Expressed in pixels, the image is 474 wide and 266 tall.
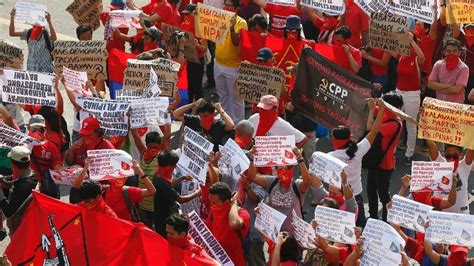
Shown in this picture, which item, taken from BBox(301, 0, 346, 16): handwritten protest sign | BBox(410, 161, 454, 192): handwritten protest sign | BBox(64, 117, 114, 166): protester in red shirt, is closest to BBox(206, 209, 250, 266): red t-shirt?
BBox(410, 161, 454, 192): handwritten protest sign

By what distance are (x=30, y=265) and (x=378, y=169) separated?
4326 mm

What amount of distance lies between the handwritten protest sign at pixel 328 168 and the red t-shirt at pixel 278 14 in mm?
5294

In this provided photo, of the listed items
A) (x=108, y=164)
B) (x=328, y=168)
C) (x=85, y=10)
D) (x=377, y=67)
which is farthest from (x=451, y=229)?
(x=85, y=10)

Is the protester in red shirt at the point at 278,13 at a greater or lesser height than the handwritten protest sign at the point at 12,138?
greater

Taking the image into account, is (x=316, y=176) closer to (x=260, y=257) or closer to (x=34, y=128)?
(x=260, y=257)

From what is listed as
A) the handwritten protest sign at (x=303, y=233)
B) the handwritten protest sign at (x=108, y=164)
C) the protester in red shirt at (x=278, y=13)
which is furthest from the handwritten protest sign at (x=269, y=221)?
the protester in red shirt at (x=278, y=13)

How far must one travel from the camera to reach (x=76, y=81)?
46.6 ft

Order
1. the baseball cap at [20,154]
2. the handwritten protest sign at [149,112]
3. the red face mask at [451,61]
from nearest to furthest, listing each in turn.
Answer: the baseball cap at [20,154]
the handwritten protest sign at [149,112]
the red face mask at [451,61]

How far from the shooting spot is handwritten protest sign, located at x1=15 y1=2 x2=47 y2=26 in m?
16.2

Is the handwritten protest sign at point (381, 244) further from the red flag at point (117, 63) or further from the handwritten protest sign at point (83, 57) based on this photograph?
the red flag at point (117, 63)

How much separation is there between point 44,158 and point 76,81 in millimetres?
1681

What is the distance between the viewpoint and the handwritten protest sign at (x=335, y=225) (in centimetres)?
1045

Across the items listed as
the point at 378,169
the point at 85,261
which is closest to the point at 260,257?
the point at 85,261

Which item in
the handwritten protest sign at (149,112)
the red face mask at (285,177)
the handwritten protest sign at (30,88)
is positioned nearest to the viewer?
the red face mask at (285,177)
